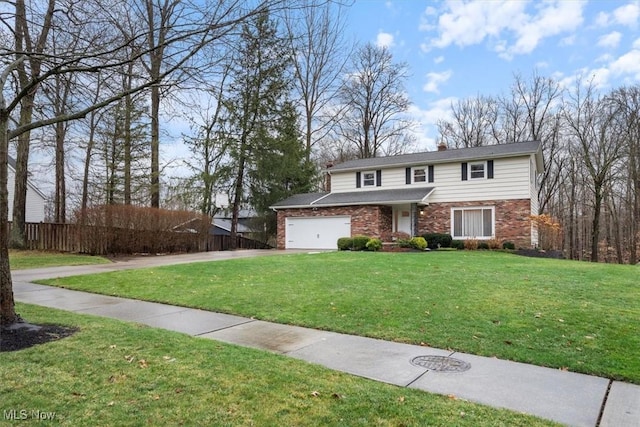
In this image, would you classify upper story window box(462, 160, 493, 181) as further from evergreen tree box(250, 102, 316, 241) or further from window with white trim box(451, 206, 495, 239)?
evergreen tree box(250, 102, 316, 241)

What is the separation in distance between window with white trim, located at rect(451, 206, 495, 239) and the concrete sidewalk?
1698cm

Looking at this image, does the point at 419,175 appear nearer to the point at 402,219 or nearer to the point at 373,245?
the point at 402,219

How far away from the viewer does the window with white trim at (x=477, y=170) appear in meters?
20.6

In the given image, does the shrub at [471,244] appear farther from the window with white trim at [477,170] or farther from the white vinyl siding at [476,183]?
the window with white trim at [477,170]

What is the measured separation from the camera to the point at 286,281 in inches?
356

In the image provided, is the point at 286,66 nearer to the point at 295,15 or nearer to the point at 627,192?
the point at 295,15

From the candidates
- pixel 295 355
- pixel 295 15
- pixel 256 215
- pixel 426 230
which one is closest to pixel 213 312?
pixel 295 355

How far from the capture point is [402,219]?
73.6 ft

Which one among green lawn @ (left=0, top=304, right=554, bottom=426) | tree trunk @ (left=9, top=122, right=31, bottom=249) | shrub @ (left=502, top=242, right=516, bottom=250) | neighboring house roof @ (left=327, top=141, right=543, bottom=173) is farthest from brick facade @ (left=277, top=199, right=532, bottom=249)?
green lawn @ (left=0, top=304, right=554, bottom=426)

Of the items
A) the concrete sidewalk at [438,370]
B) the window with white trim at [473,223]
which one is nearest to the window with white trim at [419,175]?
the window with white trim at [473,223]

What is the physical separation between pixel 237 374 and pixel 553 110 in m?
34.3

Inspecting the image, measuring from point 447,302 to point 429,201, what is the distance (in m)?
15.5

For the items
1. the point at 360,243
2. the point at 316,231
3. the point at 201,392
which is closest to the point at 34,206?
the point at 316,231

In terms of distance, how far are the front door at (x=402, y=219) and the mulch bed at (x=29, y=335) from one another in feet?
61.7
